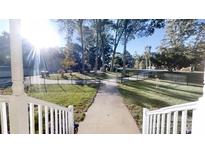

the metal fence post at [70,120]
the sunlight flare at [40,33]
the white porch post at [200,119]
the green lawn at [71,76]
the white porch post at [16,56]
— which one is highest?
the sunlight flare at [40,33]

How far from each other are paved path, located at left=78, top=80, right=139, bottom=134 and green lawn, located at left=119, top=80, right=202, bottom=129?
0.27ft

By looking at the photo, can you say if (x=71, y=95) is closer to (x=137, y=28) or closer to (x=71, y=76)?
(x=71, y=76)

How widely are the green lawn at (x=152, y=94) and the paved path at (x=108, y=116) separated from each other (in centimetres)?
8

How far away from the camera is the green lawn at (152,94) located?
212 centimetres

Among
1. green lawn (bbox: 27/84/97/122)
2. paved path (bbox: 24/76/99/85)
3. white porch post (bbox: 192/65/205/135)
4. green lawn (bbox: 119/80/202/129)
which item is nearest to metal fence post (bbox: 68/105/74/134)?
green lawn (bbox: 27/84/97/122)

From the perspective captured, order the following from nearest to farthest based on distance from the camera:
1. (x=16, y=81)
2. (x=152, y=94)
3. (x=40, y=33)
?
(x=16, y=81) < (x=40, y=33) < (x=152, y=94)

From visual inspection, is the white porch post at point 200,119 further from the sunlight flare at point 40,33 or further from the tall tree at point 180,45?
the sunlight flare at point 40,33

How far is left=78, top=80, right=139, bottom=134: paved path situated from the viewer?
2170mm

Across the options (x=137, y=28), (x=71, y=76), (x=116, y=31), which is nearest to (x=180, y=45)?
(x=137, y=28)

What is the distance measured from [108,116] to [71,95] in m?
0.50

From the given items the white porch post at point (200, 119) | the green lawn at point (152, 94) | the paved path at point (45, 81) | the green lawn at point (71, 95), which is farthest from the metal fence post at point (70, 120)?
the white porch post at point (200, 119)

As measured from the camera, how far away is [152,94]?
220 cm
